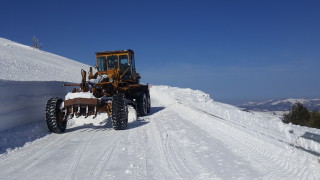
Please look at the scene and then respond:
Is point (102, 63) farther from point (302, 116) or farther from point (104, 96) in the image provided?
point (302, 116)

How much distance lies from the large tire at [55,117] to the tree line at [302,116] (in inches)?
358

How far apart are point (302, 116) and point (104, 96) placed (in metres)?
8.75

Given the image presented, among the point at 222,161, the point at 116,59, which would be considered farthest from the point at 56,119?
the point at 222,161

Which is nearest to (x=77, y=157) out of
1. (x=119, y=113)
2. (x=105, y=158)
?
(x=105, y=158)

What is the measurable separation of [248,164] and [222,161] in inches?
17.9

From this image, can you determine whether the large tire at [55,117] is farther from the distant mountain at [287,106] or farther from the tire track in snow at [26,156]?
the distant mountain at [287,106]

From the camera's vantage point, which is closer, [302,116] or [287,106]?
[302,116]

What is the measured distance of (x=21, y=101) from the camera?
9445mm

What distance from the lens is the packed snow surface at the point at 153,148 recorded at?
4.93 m

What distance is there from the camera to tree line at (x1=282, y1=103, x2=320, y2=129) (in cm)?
1238

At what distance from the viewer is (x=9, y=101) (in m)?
8.70

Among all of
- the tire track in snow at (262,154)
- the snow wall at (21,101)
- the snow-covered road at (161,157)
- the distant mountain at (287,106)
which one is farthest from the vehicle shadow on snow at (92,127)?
the distant mountain at (287,106)

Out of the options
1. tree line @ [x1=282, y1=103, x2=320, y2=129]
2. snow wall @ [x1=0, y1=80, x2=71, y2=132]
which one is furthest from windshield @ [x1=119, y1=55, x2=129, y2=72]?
tree line @ [x1=282, y1=103, x2=320, y2=129]

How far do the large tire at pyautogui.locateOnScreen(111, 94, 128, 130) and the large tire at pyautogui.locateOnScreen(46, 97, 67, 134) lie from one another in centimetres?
159
